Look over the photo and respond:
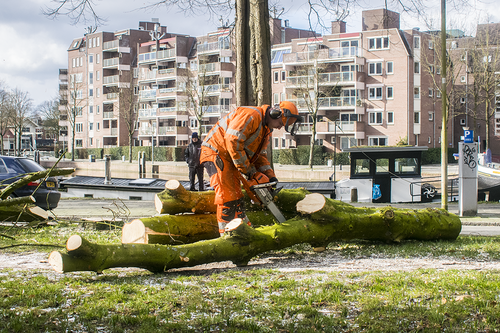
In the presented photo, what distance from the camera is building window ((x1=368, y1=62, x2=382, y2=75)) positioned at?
1988 inches

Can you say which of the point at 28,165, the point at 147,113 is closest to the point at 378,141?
the point at 147,113

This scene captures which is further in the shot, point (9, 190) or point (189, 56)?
point (189, 56)

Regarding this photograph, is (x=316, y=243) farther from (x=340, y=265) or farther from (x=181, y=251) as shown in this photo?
(x=181, y=251)

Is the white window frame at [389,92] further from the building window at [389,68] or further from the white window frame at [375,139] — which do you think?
the white window frame at [375,139]

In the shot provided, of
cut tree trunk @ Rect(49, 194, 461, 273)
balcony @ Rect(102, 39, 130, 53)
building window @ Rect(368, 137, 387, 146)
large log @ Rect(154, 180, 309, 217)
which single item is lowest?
cut tree trunk @ Rect(49, 194, 461, 273)

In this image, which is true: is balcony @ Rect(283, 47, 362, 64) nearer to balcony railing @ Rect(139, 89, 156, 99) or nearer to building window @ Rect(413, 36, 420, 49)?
building window @ Rect(413, 36, 420, 49)

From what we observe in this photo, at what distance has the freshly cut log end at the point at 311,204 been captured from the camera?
5.93m

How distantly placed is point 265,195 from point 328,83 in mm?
45323

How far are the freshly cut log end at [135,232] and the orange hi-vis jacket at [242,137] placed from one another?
4.40 ft

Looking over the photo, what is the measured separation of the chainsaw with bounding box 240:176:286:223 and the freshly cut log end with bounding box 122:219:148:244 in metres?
1.43

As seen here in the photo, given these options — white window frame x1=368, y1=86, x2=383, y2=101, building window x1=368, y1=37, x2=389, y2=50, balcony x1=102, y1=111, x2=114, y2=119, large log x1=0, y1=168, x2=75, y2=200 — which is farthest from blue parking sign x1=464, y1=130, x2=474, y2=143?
balcony x1=102, y1=111, x2=114, y2=119

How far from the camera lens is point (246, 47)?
349 inches

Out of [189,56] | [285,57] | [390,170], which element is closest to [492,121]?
[285,57]

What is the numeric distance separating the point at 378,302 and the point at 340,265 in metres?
1.82
